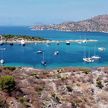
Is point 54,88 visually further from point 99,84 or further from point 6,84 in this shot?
point 6,84

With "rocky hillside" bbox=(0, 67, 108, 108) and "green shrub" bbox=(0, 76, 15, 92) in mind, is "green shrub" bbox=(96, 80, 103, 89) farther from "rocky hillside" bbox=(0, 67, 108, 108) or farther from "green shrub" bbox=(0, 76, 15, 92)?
"green shrub" bbox=(0, 76, 15, 92)

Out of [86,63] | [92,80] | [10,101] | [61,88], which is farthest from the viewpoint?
[86,63]

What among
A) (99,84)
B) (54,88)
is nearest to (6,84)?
(54,88)

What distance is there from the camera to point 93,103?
3036cm

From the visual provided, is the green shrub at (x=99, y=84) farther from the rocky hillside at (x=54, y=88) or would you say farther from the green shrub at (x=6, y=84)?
the green shrub at (x=6, y=84)

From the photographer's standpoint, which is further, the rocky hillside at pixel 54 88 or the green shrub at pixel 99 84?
the green shrub at pixel 99 84

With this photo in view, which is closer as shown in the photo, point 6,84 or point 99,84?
point 6,84

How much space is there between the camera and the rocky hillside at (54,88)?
2670 centimetres

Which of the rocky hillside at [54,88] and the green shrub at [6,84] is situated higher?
the green shrub at [6,84]

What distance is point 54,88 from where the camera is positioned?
31000 millimetres

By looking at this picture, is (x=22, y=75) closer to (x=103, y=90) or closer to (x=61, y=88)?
(x=61, y=88)

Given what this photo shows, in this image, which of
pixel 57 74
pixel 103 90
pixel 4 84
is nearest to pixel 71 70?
pixel 57 74

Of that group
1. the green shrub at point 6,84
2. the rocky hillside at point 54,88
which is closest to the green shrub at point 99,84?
the rocky hillside at point 54,88

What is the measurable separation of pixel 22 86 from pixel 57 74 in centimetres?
682
